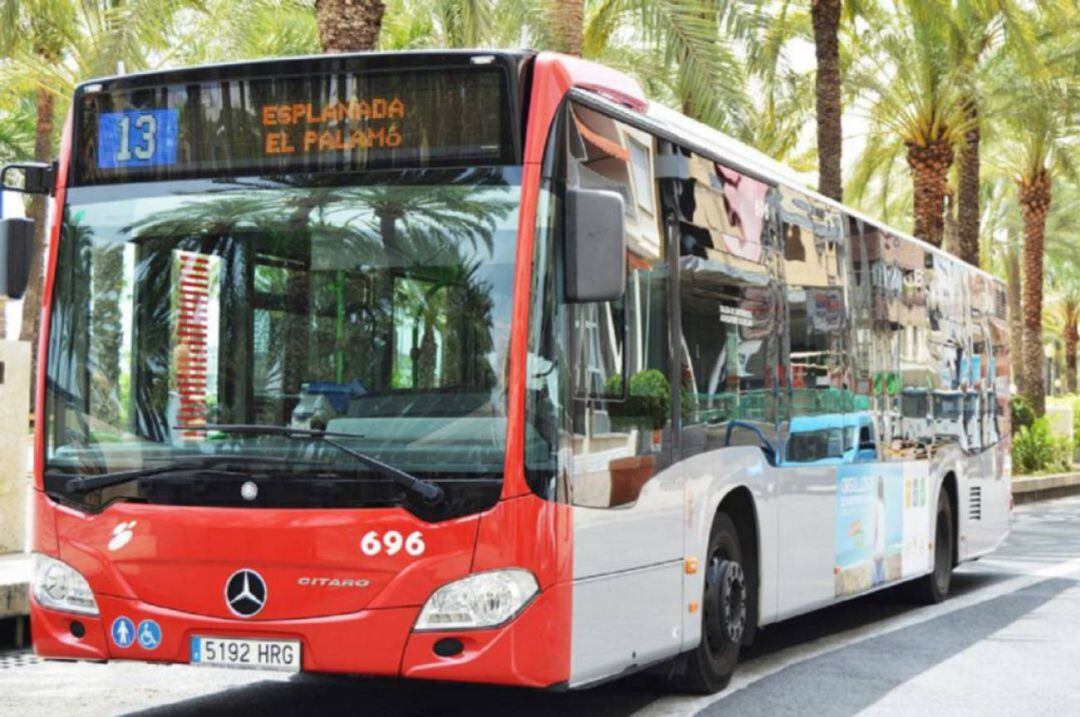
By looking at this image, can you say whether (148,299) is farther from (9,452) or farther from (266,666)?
(9,452)

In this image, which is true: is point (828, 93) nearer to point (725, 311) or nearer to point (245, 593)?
point (725, 311)

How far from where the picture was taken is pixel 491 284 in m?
7.05

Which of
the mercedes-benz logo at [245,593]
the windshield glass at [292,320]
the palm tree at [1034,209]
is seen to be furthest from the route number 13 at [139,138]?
the palm tree at [1034,209]

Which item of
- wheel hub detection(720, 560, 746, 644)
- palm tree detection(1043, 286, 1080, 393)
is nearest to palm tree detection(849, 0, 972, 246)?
wheel hub detection(720, 560, 746, 644)

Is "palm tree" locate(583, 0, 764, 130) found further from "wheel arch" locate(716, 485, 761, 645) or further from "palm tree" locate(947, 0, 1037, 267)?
"wheel arch" locate(716, 485, 761, 645)

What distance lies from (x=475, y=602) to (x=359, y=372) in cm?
102

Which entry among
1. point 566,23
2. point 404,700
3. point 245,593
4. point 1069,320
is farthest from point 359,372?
point 1069,320

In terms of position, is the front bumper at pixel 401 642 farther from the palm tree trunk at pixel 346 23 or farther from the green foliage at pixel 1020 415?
the green foliage at pixel 1020 415

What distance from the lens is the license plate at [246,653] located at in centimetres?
708

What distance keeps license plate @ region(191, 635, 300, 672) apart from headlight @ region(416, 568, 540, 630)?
1.83 ft

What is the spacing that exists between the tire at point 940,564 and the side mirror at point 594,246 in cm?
761

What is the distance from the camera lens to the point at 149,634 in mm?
7309

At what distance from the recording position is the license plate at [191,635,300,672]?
708 centimetres

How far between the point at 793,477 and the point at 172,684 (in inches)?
145
